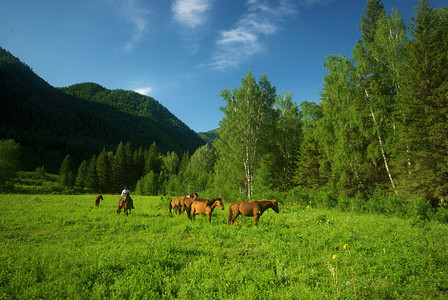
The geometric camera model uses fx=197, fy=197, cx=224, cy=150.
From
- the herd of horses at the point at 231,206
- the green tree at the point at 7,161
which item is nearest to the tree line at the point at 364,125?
the herd of horses at the point at 231,206

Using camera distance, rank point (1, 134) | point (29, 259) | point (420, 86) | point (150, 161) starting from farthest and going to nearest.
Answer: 1. point (1, 134)
2. point (150, 161)
3. point (420, 86)
4. point (29, 259)

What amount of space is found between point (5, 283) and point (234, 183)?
26.4 meters

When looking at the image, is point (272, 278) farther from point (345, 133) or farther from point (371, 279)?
point (345, 133)

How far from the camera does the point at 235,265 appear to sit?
6238 mm

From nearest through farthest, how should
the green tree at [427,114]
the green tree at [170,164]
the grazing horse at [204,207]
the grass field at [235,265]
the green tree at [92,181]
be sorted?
the grass field at [235,265]
the grazing horse at [204,207]
the green tree at [427,114]
the green tree at [92,181]
the green tree at [170,164]

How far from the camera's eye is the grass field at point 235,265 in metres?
4.70

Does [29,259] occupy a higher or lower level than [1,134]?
lower

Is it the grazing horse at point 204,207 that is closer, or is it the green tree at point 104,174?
the grazing horse at point 204,207

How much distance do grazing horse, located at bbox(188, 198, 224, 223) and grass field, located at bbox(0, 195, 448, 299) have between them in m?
2.24

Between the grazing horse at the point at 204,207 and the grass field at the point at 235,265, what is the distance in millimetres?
2237

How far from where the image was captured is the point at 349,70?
70.0 feet

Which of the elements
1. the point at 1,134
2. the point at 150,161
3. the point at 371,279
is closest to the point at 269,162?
the point at 371,279

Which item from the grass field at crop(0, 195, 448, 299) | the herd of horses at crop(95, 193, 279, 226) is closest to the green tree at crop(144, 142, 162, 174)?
the herd of horses at crop(95, 193, 279, 226)

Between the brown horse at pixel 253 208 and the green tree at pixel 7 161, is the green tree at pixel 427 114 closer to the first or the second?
the brown horse at pixel 253 208
